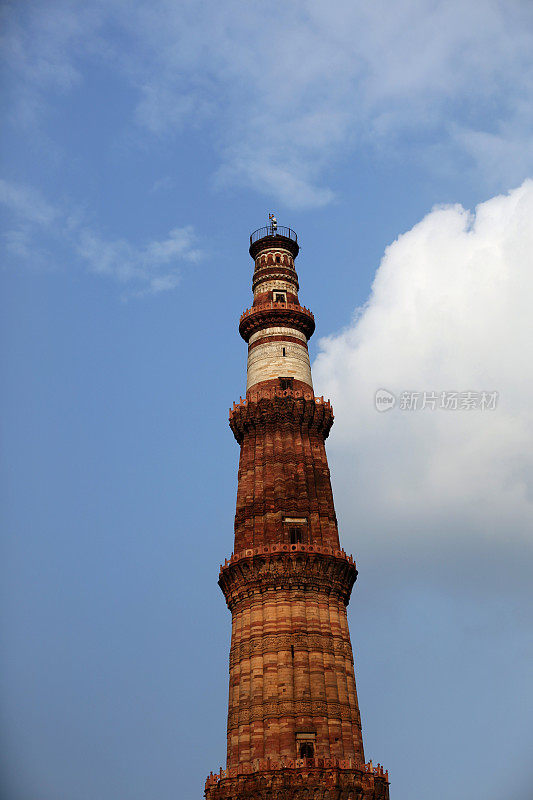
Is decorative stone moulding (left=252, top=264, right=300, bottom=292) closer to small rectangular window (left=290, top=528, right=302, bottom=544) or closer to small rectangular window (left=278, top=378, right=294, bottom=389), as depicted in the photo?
small rectangular window (left=278, top=378, right=294, bottom=389)

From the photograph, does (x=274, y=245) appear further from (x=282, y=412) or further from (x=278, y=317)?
(x=282, y=412)

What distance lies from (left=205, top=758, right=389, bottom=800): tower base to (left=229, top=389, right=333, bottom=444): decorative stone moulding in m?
27.2

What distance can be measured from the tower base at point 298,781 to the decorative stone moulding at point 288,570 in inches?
480

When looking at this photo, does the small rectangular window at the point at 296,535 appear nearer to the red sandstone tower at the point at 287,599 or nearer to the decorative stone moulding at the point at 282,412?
the red sandstone tower at the point at 287,599

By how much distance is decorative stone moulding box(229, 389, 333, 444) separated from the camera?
6781 cm

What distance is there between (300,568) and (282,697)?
9.29m

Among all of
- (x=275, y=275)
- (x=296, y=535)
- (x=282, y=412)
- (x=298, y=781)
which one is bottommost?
(x=298, y=781)

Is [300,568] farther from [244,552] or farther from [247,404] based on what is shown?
[247,404]

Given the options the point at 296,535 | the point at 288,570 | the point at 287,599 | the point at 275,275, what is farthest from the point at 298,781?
the point at 275,275

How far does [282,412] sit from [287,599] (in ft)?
55.1

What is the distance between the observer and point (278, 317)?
74000mm

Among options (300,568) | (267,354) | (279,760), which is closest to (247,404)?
(267,354)

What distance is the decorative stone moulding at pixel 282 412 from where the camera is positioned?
222ft

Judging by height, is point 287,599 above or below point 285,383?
below
